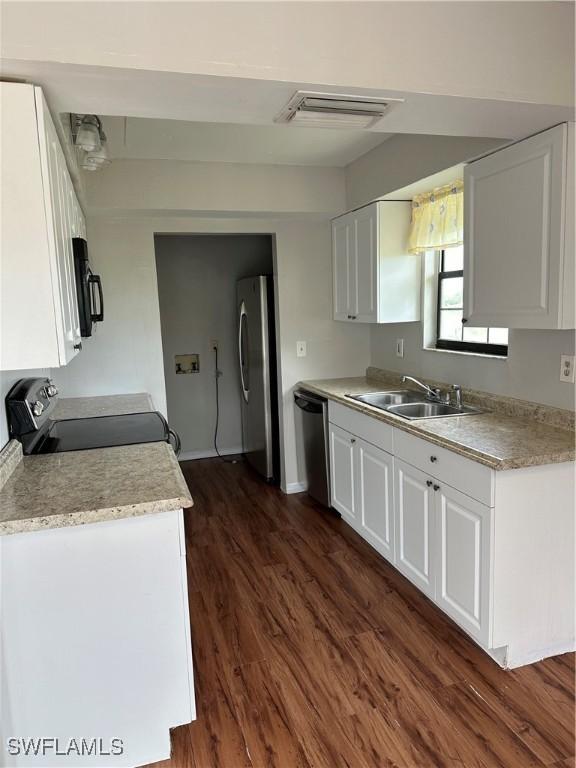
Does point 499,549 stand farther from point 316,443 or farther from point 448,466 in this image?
point 316,443

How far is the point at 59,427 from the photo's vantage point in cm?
265

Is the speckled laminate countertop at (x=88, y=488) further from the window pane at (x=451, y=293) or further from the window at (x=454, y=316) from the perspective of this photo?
the window pane at (x=451, y=293)

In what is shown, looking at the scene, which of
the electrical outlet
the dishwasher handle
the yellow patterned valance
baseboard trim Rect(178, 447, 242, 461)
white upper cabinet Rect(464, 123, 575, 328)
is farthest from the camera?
baseboard trim Rect(178, 447, 242, 461)

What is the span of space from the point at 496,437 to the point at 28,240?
1.92 meters

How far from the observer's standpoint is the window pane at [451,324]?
321 cm

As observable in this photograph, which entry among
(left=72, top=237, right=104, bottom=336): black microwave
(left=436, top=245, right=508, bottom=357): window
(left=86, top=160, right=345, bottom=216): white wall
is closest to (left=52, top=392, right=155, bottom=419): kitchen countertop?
(left=72, top=237, right=104, bottom=336): black microwave

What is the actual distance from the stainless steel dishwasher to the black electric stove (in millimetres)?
1244

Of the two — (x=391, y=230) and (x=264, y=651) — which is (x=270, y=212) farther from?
(x=264, y=651)

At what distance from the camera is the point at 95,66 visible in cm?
138

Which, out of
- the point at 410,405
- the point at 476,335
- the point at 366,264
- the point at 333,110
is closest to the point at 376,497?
the point at 410,405

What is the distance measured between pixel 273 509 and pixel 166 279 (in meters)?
2.46

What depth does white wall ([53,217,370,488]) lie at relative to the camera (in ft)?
11.5

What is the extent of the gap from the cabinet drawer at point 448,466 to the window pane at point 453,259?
1243mm

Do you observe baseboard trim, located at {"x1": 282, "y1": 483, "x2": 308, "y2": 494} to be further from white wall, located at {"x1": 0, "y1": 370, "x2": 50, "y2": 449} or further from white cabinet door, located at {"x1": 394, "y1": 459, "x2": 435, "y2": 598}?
white wall, located at {"x1": 0, "y1": 370, "x2": 50, "y2": 449}
